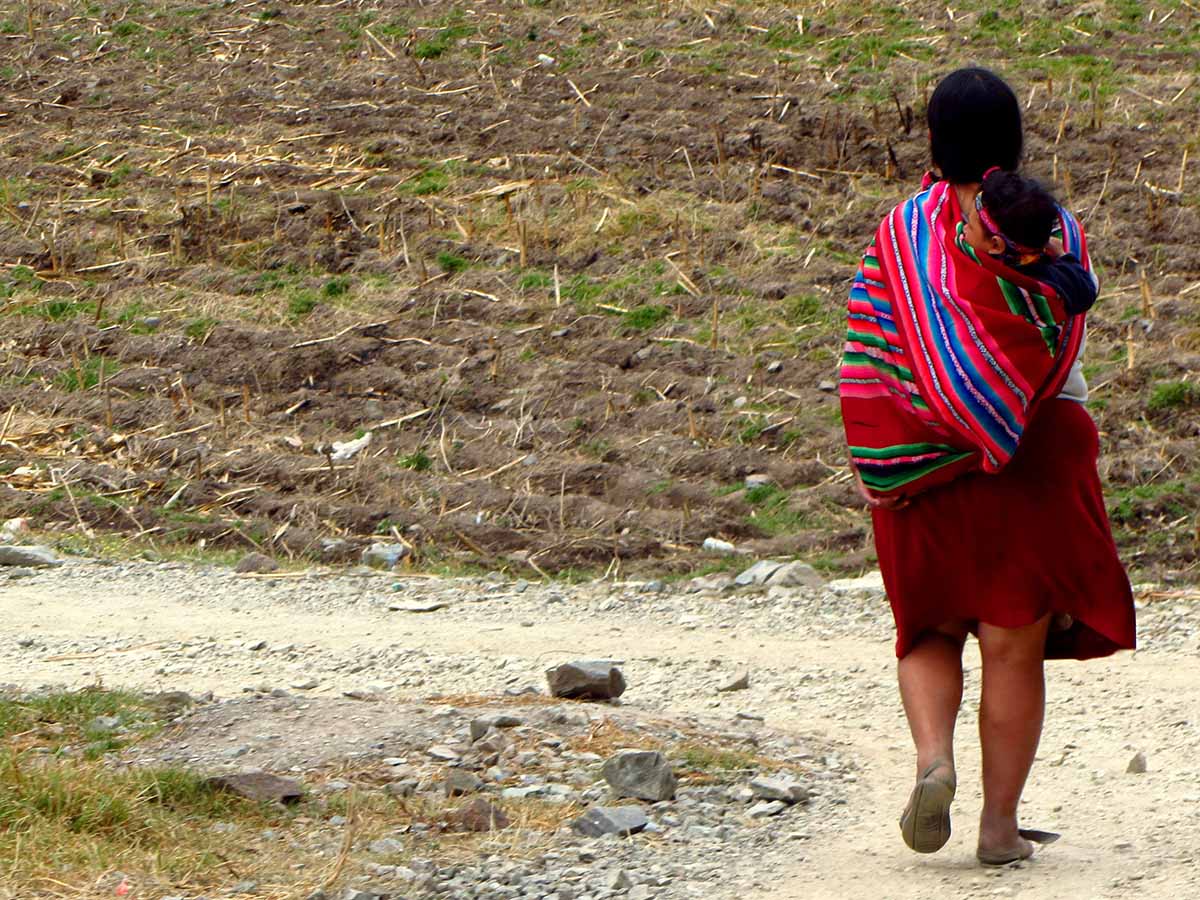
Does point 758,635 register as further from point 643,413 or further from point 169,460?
point 169,460

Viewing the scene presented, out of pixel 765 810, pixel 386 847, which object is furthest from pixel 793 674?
pixel 386 847

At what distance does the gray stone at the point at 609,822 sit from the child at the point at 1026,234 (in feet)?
5.09

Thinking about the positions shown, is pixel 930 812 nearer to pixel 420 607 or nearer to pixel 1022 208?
pixel 1022 208

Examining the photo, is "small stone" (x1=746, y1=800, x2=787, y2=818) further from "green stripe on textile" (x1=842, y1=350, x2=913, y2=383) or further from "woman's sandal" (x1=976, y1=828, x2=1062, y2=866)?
"green stripe on textile" (x1=842, y1=350, x2=913, y2=383)

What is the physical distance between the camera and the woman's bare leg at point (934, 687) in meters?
3.55

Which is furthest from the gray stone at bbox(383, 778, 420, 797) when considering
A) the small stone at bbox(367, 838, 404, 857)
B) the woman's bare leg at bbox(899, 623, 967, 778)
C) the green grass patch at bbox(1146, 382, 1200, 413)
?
the green grass patch at bbox(1146, 382, 1200, 413)

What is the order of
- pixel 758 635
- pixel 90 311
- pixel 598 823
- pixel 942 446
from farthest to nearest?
pixel 90 311
pixel 758 635
pixel 598 823
pixel 942 446

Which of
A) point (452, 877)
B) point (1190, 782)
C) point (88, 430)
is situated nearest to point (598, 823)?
point (452, 877)

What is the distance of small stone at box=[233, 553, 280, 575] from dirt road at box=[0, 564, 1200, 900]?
125mm

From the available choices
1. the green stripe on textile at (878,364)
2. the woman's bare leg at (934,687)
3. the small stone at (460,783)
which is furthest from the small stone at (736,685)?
the green stripe on textile at (878,364)

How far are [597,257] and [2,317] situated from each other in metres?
3.80

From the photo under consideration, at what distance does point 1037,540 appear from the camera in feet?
11.4

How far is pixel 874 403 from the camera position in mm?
3566

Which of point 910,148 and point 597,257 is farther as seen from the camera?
point 910,148
